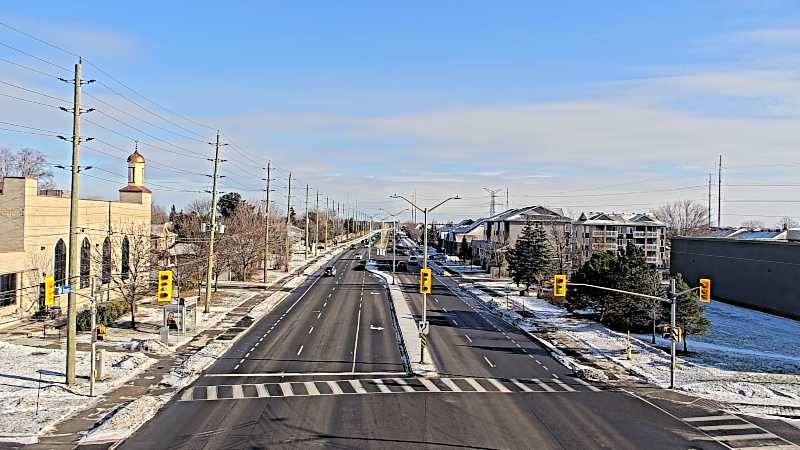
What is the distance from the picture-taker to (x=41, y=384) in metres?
31.3

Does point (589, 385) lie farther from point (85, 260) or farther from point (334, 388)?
point (85, 260)

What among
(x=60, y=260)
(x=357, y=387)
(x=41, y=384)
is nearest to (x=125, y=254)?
(x=60, y=260)

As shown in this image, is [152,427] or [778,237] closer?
[152,427]

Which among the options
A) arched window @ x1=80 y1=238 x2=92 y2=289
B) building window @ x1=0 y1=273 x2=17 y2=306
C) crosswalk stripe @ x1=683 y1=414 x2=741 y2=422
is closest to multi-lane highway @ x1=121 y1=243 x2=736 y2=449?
crosswalk stripe @ x1=683 y1=414 x2=741 y2=422

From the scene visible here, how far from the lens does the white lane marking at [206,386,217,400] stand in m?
29.5

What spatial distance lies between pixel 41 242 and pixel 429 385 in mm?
32080

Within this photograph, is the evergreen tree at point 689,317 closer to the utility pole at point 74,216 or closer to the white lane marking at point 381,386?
the white lane marking at point 381,386

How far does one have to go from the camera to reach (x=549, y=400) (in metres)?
30.2

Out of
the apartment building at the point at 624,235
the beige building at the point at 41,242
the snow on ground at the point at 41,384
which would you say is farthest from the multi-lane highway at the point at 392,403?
the apartment building at the point at 624,235

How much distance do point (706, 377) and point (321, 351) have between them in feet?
68.2

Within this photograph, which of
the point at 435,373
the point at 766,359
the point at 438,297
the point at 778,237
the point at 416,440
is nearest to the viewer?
the point at 416,440

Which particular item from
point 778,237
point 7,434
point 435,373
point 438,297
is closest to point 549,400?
point 435,373

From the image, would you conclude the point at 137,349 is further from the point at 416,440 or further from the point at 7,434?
the point at 416,440

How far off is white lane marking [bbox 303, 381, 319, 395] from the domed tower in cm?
4307
